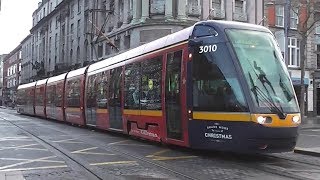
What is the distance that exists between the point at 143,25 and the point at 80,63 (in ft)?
66.4

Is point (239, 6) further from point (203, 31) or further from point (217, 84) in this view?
point (217, 84)

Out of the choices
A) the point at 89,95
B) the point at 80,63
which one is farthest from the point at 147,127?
the point at 80,63

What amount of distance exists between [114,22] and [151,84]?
102 ft

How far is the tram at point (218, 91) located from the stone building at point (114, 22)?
22277mm

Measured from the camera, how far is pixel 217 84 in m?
12.0

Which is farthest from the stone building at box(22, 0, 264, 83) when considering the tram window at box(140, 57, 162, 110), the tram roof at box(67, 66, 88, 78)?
the tram window at box(140, 57, 162, 110)

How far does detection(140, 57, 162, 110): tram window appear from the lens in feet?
48.1

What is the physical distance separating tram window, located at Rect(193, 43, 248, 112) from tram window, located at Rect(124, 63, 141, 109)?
4205mm

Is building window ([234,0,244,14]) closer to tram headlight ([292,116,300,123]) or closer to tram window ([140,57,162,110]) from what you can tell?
tram window ([140,57,162,110])

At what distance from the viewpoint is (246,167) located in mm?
11008

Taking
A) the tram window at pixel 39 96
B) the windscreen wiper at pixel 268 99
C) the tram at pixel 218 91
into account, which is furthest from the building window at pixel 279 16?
the windscreen wiper at pixel 268 99

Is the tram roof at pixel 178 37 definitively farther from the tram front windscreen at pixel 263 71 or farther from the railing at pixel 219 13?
the railing at pixel 219 13

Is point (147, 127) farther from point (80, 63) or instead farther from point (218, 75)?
point (80, 63)

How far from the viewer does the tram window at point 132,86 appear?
16.5 m
